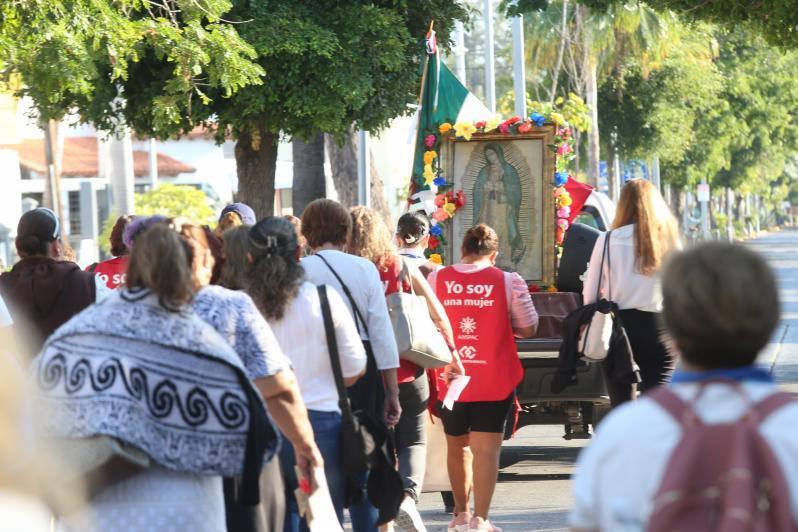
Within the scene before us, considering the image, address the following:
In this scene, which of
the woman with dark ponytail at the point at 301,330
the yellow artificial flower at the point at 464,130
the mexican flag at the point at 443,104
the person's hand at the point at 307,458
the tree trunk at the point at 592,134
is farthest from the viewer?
the tree trunk at the point at 592,134

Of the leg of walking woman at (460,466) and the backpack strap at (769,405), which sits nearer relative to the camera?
the backpack strap at (769,405)

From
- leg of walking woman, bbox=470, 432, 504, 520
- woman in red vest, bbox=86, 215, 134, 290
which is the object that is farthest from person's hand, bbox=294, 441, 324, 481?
woman in red vest, bbox=86, 215, 134, 290

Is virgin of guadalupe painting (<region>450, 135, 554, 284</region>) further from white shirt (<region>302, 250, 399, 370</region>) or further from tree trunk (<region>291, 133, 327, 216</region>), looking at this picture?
tree trunk (<region>291, 133, 327, 216</region>)

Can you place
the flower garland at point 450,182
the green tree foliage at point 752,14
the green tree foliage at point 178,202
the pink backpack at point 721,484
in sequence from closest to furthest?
the pink backpack at point 721,484 → the flower garland at point 450,182 → the green tree foliage at point 752,14 → the green tree foliage at point 178,202

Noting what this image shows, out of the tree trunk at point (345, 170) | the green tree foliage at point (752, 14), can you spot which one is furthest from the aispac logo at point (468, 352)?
the tree trunk at point (345, 170)

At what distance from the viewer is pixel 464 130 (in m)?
11.8

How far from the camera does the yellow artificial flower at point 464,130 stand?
11750mm

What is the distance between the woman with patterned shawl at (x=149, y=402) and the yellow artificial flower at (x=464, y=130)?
303 inches

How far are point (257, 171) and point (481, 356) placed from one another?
28.1ft

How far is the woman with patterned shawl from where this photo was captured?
3.98 metres

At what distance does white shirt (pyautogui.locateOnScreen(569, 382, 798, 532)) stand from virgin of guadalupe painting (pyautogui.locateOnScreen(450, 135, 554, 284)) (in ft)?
28.5

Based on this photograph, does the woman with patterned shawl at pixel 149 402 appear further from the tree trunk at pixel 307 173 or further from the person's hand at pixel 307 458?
the tree trunk at pixel 307 173

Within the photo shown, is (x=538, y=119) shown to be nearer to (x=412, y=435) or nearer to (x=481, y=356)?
(x=481, y=356)

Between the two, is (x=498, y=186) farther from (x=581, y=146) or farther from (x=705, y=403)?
(x=581, y=146)
